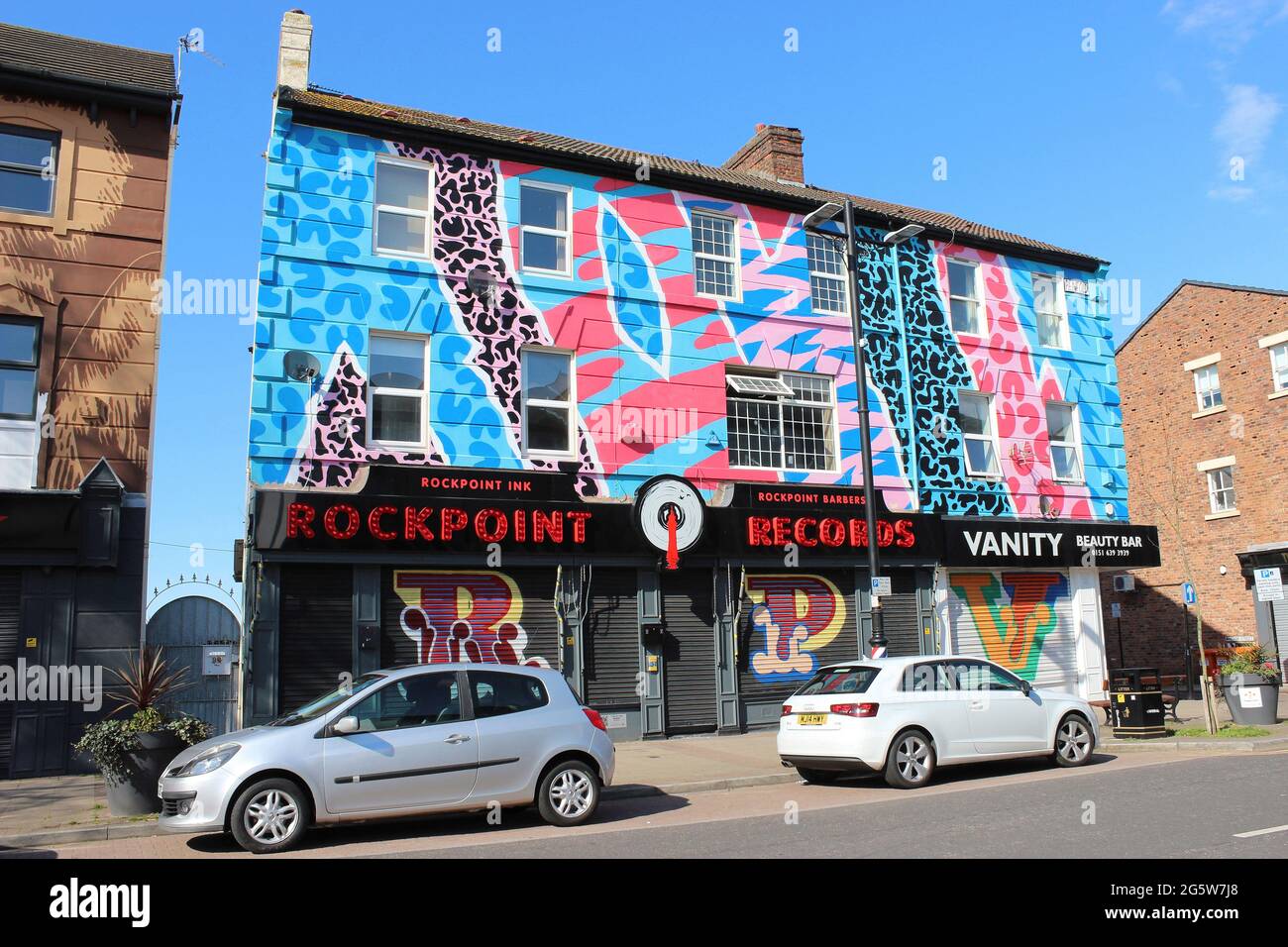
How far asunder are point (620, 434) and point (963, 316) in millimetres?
9381

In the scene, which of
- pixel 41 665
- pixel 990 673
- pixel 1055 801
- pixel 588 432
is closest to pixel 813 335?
pixel 588 432

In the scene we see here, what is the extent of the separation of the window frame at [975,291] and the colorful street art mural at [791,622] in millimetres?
7191

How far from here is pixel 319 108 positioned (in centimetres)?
1642

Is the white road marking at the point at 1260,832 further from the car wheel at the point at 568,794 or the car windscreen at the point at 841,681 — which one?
the car wheel at the point at 568,794

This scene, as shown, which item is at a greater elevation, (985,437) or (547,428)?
(985,437)

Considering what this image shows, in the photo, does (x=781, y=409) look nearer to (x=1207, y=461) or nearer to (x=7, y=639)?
(x=7, y=639)

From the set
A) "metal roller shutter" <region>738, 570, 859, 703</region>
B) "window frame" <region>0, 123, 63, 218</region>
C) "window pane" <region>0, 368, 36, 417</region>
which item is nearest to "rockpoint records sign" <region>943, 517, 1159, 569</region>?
"metal roller shutter" <region>738, 570, 859, 703</region>

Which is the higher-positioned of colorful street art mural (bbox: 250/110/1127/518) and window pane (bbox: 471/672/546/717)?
colorful street art mural (bbox: 250/110/1127/518)

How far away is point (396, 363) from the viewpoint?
1667cm

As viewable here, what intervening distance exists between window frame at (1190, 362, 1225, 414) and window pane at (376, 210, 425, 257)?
23549mm

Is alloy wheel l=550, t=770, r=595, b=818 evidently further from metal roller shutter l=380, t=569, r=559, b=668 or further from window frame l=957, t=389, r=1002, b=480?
window frame l=957, t=389, r=1002, b=480

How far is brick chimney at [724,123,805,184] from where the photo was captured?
78.3 ft

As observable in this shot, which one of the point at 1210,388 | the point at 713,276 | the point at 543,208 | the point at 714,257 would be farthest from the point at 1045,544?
the point at 543,208

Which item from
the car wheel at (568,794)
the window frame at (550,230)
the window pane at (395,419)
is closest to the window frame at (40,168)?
the window pane at (395,419)
